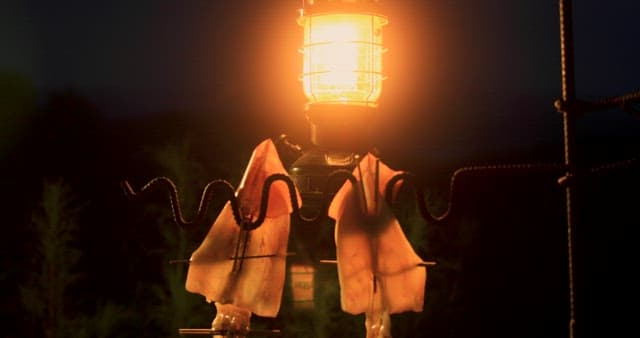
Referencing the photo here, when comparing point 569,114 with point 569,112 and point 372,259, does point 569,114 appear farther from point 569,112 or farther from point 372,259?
point 372,259

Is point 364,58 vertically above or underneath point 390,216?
above

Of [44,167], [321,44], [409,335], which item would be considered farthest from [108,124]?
[321,44]

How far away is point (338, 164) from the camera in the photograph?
2.35 meters

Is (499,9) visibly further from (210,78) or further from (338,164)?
(338,164)

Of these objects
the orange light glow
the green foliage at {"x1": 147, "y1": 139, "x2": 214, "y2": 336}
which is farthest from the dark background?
the orange light glow

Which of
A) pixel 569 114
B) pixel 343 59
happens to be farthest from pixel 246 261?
pixel 569 114

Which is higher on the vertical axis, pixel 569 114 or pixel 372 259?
pixel 569 114

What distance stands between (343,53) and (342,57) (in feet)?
0.03

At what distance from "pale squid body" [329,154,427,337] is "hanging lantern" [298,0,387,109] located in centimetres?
31

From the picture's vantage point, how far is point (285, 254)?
7.45 feet

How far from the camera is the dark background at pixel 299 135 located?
5262mm

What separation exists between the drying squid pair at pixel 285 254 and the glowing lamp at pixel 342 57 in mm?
177

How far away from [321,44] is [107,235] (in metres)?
3.30

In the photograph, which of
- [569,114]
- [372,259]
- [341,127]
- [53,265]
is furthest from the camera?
[53,265]
